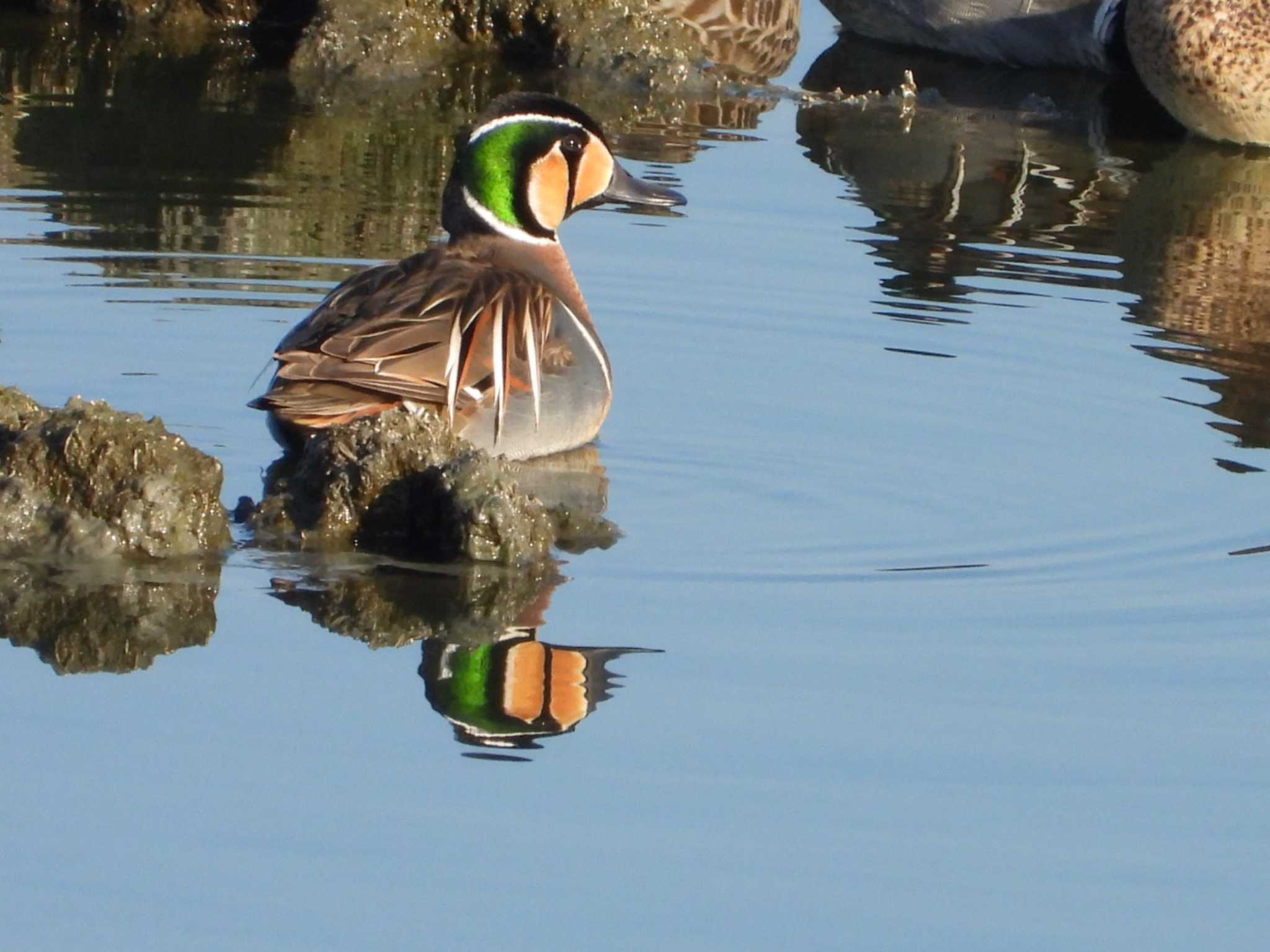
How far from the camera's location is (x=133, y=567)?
5.93 meters

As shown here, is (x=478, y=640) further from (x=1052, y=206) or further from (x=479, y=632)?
(x=1052, y=206)

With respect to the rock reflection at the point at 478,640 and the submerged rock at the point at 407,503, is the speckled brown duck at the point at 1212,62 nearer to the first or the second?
the submerged rock at the point at 407,503

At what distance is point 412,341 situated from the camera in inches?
270

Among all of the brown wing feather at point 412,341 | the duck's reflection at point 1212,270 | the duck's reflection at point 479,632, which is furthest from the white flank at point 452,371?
the duck's reflection at point 1212,270

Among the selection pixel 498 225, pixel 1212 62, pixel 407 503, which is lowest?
pixel 407 503

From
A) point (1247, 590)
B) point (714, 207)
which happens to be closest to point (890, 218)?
point (714, 207)

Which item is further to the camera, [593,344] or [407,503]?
[593,344]

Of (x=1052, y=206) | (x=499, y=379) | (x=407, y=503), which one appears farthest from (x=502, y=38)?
(x=407, y=503)

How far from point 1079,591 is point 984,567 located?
27cm

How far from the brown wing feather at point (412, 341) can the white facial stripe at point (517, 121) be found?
570 mm

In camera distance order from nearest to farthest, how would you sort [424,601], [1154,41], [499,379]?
1. [424,601]
2. [499,379]
3. [1154,41]

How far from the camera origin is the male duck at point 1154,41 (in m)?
12.2

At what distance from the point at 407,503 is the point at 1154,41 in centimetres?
746

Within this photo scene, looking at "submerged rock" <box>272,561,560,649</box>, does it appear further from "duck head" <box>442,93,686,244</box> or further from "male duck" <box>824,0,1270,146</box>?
"male duck" <box>824,0,1270,146</box>
